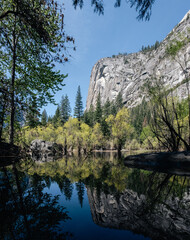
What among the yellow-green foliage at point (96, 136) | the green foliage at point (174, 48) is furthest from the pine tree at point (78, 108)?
the green foliage at point (174, 48)

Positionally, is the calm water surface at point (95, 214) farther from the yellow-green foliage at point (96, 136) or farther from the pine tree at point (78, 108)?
the pine tree at point (78, 108)

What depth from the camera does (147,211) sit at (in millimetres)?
1522

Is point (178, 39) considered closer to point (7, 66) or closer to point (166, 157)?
point (166, 157)

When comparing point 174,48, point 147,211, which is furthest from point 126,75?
point 147,211

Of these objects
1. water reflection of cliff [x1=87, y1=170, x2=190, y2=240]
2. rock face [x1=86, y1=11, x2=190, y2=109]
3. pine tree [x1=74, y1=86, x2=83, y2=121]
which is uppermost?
rock face [x1=86, y1=11, x2=190, y2=109]

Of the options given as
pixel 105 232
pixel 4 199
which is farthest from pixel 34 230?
pixel 4 199

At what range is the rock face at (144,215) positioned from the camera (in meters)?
1.18

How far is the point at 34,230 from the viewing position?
3.76ft

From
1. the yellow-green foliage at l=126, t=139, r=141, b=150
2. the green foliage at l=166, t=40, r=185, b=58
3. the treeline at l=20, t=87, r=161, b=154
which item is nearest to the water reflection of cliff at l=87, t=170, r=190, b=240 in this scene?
the treeline at l=20, t=87, r=161, b=154

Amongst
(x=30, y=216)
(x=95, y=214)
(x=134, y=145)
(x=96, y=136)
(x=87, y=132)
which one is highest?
(x=87, y=132)

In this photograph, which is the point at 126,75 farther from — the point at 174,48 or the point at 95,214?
the point at 95,214

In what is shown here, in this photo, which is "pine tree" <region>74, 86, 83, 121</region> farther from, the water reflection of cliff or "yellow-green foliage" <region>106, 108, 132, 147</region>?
the water reflection of cliff

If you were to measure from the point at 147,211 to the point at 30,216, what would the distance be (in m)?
1.45

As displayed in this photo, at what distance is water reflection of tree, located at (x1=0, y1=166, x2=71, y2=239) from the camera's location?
3.60ft
